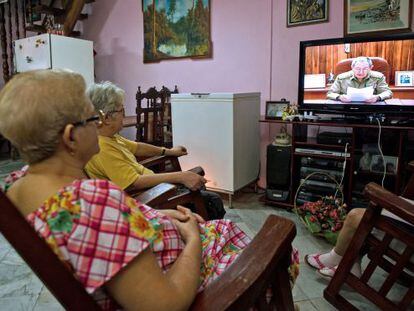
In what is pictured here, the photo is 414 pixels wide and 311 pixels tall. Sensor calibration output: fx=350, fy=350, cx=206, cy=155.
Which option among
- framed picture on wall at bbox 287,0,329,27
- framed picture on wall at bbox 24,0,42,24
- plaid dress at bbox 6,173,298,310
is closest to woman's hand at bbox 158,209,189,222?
plaid dress at bbox 6,173,298,310

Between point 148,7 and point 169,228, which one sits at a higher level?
point 148,7

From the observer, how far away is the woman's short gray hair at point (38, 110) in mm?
699

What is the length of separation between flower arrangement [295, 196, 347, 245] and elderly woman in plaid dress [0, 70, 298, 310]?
5.27 ft

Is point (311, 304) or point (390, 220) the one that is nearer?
point (390, 220)

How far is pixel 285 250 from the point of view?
88 cm

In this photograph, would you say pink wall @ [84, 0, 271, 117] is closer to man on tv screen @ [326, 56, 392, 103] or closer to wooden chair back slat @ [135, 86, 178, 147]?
wooden chair back slat @ [135, 86, 178, 147]

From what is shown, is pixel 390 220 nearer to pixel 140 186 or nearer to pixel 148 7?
pixel 140 186

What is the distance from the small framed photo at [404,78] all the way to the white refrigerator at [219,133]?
1.11m

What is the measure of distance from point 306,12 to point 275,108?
846 mm

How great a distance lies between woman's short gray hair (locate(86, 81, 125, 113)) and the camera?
159 centimetres

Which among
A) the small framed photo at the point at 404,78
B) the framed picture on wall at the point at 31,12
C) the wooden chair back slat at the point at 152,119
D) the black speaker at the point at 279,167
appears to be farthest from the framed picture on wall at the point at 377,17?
the framed picture on wall at the point at 31,12

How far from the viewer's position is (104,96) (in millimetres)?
1591

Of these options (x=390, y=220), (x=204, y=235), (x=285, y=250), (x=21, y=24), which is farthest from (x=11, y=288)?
(x=21, y=24)

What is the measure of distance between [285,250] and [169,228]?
30 cm
